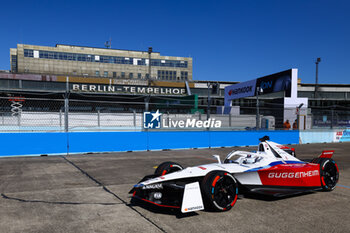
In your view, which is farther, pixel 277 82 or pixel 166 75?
pixel 166 75

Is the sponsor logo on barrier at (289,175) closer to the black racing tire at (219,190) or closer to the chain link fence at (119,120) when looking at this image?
the black racing tire at (219,190)

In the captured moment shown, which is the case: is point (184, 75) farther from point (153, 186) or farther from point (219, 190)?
point (153, 186)

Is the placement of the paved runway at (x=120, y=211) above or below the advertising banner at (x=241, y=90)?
below

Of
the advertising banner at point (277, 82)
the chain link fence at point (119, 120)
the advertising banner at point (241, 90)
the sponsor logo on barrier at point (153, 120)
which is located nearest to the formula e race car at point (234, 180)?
the chain link fence at point (119, 120)

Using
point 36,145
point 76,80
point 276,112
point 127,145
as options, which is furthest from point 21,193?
point 76,80

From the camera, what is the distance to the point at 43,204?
5.11m

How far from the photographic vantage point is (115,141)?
12789 mm

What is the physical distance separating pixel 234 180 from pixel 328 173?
107 inches

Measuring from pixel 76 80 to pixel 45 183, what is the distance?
4242cm

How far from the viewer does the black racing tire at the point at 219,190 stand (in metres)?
4.59

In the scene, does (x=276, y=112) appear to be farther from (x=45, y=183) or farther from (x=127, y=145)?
(x=45, y=183)

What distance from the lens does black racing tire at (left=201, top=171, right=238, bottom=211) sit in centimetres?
459

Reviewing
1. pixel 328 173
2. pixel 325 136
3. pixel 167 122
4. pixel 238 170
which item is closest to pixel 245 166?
pixel 238 170

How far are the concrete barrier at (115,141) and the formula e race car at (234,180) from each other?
728cm
